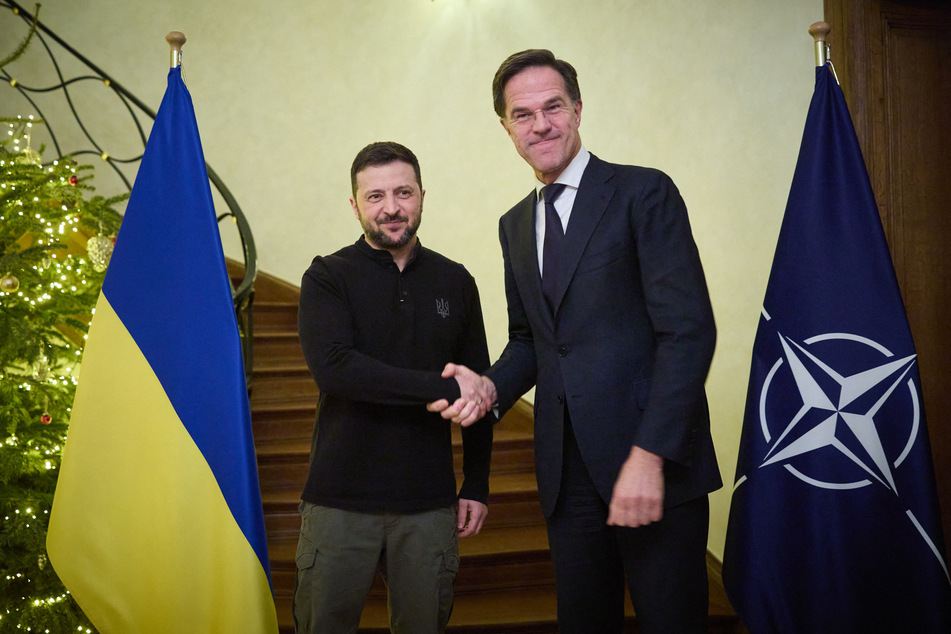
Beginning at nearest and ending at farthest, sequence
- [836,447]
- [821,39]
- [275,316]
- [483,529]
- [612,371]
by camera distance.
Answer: [612,371], [836,447], [821,39], [483,529], [275,316]

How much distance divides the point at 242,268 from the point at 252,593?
327cm

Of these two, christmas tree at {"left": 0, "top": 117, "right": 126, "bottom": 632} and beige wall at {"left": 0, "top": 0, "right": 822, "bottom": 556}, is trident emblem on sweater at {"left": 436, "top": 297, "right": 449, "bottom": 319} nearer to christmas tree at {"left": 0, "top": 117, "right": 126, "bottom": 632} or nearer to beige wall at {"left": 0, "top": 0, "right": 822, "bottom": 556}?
christmas tree at {"left": 0, "top": 117, "right": 126, "bottom": 632}

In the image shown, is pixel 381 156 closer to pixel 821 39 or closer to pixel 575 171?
pixel 575 171

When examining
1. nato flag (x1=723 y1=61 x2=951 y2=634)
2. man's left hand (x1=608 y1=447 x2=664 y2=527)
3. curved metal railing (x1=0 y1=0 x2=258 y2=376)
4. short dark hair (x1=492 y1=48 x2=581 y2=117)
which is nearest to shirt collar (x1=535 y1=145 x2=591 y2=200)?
short dark hair (x1=492 y1=48 x2=581 y2=117)

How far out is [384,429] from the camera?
1717 millimetres

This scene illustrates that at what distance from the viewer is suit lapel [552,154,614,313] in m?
1.48

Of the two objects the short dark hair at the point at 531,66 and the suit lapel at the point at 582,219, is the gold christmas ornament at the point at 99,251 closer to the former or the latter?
the short dark hair at the point at 531,66

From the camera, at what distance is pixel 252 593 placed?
1671 mm

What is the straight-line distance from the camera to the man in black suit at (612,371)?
136 cm

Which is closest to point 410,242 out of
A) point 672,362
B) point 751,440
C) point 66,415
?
point 672,362

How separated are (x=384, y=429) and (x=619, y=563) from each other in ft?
1.99

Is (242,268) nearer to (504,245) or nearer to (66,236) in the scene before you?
(66,236)

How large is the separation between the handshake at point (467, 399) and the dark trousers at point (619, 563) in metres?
0.24

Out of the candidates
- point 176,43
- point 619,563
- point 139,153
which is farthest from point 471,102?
point 619,563
